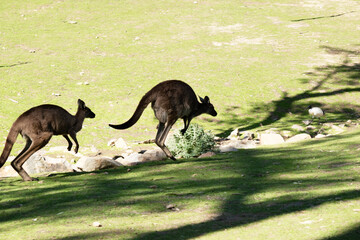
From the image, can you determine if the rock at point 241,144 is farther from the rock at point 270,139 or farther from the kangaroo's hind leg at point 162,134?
the kangaroo's hind leg at point 162,134

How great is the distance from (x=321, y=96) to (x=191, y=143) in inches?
376

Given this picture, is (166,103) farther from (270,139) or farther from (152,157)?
(270,139)

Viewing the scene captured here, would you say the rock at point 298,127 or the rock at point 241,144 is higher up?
the rock at point 241,144

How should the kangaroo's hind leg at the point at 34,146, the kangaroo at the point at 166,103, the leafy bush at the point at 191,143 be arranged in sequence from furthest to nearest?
1. the leafy bush at the point at 191,143
2. the kangaroo at the point at 166,103
3. the kangaroo's hind leg at the point at 34,146

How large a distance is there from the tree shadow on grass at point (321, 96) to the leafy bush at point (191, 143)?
4688 mm

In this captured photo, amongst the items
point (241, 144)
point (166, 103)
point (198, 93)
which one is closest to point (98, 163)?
point (166, 103)

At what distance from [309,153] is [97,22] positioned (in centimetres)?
2142

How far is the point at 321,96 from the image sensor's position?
2136cm

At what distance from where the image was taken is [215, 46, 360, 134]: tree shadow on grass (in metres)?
19.5

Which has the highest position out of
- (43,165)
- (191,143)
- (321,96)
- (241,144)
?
(191,143)

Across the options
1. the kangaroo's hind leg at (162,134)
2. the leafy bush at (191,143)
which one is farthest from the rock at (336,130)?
the kangaroo's hind leg at (162,134)

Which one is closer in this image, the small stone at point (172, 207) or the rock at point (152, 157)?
the small stone at point (172, 207)

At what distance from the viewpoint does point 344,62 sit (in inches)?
997

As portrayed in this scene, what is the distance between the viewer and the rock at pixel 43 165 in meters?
13.3
